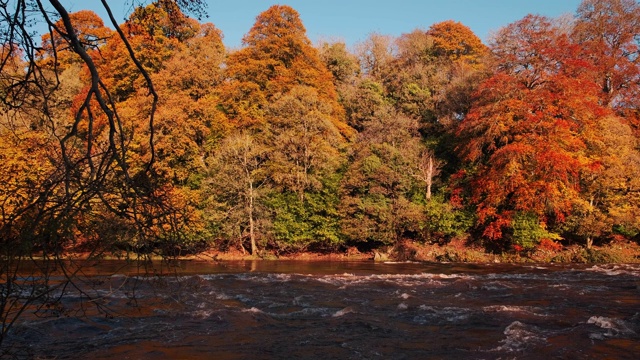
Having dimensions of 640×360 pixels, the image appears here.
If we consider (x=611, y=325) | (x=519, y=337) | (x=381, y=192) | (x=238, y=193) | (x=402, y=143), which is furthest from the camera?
(x=402, y=143)

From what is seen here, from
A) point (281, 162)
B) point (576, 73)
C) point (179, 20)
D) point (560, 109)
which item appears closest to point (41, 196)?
point (179, 20)

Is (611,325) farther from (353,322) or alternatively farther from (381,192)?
(381,192)

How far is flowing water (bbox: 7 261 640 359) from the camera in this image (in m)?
8.27

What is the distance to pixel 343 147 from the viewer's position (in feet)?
104

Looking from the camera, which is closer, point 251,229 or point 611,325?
point 611,325

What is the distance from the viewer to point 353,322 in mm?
10555

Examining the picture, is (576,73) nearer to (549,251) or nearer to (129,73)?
(549,251)

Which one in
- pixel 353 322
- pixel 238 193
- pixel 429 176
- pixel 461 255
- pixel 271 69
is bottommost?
pixel 353 322

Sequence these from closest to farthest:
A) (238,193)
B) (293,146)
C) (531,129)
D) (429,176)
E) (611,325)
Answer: (611,325), (531,129), (238,193), (293,146), (429,176)

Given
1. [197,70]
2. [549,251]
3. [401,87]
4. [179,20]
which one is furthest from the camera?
[401,87]

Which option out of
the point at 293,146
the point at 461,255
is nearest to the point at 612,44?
the point at 461,255

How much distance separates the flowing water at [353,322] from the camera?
827cm

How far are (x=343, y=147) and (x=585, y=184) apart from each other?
14784mm

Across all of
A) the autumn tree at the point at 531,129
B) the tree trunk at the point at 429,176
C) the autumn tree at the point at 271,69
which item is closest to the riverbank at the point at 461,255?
the autumn tree at the point at 531,129
